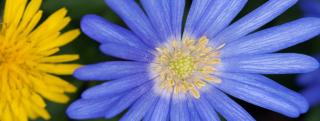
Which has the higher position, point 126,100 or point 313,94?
point 126,100

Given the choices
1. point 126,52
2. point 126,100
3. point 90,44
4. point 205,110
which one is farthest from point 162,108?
point 90,44

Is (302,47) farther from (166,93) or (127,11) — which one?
(127,11)

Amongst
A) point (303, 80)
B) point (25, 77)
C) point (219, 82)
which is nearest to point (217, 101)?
point (219, 82)

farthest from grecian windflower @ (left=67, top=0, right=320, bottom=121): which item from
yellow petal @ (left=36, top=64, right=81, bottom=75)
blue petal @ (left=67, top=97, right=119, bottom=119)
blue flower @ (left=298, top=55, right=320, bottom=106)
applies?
blue flower @ (left=298, top=55, right=320, bottom=106)

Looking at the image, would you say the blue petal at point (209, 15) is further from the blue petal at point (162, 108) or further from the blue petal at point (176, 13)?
the blue petal at point (162, 108)

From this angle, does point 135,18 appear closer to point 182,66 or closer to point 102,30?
point 102,30

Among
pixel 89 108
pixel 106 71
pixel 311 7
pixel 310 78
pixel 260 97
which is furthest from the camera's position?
pixel 310 78

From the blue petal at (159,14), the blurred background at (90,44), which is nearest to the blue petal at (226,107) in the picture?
the blue petal at (159,14)

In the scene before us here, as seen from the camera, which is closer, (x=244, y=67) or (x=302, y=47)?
(x=244, y=67)
